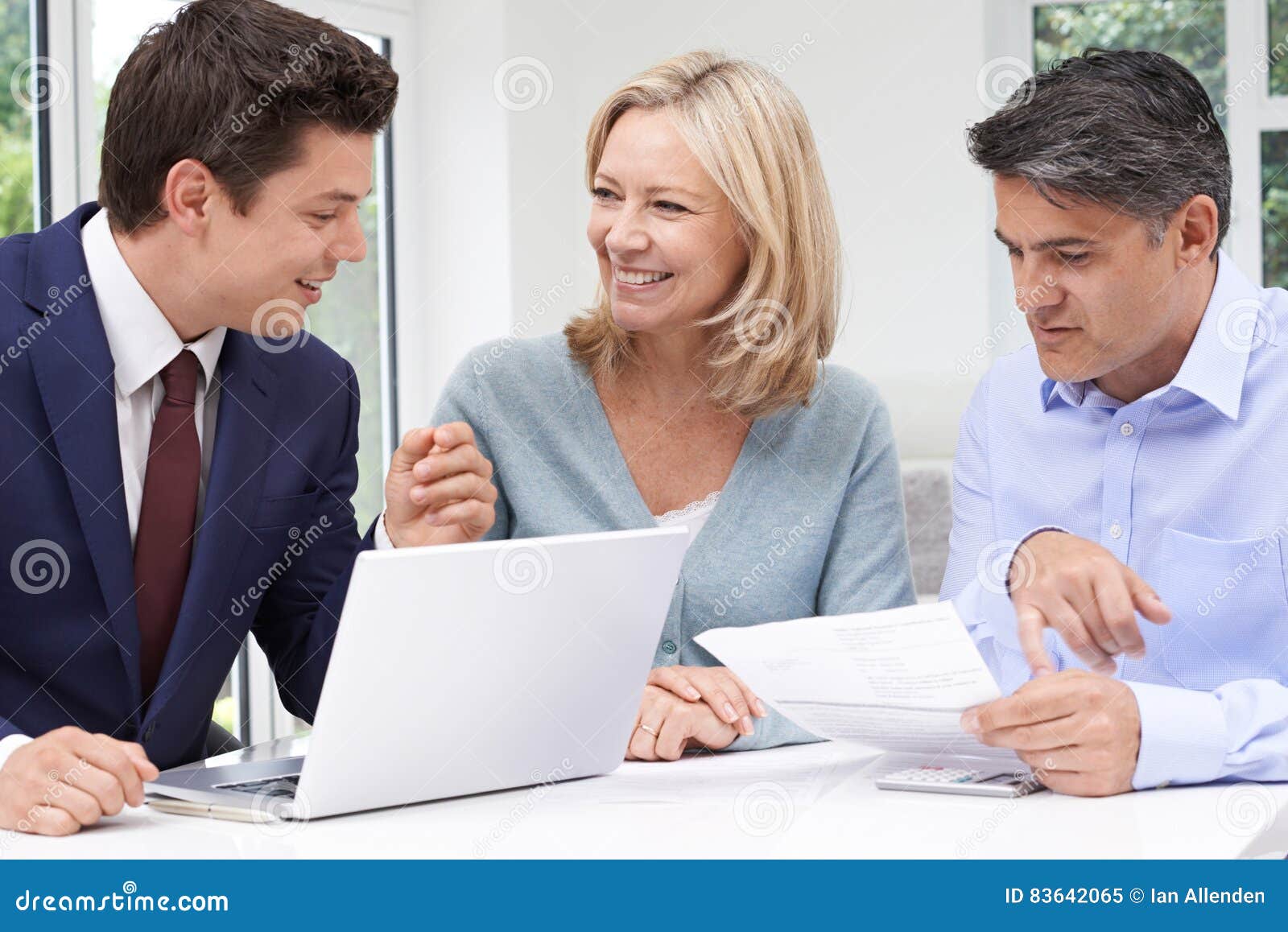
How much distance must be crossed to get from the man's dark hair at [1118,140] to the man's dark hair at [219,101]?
828 millimetres

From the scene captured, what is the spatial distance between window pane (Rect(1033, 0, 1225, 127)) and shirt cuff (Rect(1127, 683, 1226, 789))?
3.31 m

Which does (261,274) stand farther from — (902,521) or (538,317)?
(538,317)

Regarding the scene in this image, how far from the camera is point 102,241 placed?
5.45 ft

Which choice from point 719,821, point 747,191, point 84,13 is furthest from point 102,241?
point 84,13

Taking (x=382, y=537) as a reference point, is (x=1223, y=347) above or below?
above

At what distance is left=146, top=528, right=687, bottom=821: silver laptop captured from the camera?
3.70 ft

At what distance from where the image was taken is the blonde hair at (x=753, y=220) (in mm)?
1819

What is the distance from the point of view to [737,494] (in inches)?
71.9

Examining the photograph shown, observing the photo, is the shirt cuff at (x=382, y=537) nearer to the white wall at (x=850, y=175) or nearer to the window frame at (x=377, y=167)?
the window frame at (x=377, y=167)

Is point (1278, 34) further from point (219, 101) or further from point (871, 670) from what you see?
point (871, 670)

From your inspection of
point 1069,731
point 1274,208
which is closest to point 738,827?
point 1069,731

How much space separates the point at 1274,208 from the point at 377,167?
2.73 metres

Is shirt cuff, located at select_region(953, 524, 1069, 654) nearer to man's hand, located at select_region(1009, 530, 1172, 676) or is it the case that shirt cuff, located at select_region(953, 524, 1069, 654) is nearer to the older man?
the older man

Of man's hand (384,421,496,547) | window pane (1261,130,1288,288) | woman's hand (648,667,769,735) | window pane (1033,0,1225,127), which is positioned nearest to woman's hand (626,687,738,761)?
woman's hand (648,667,769,735)
